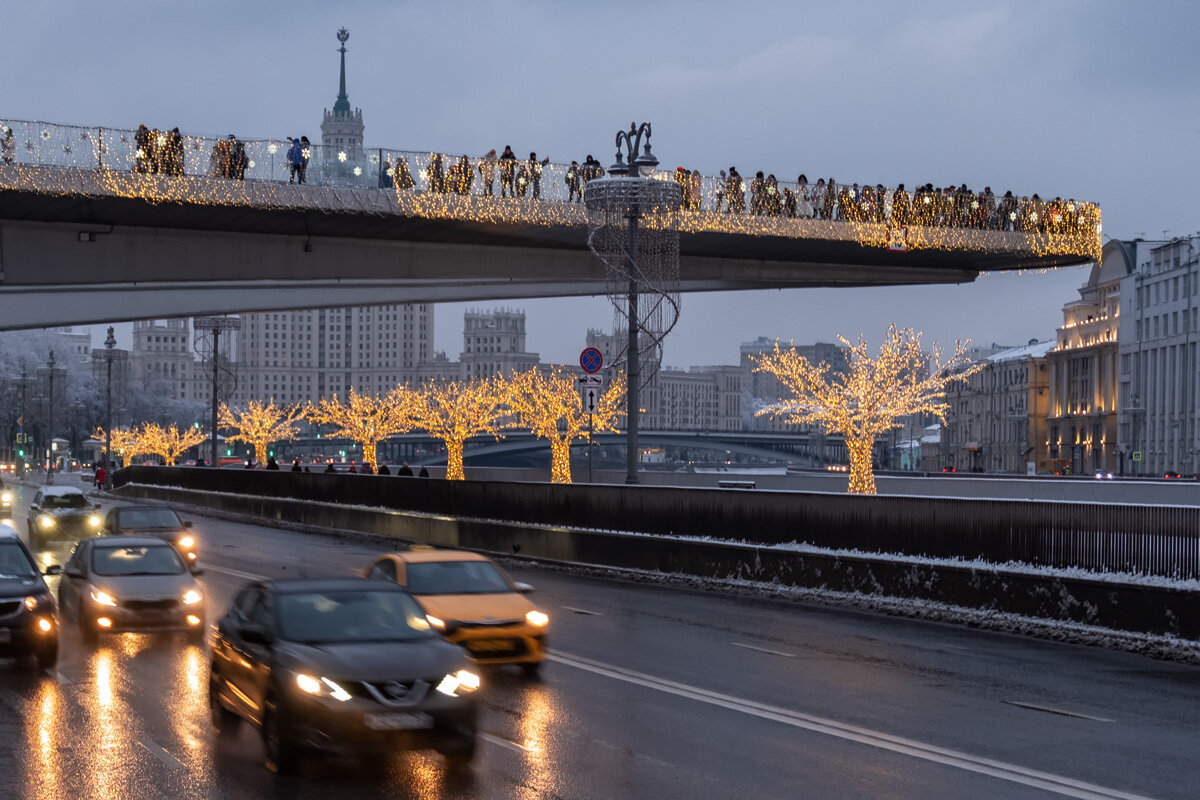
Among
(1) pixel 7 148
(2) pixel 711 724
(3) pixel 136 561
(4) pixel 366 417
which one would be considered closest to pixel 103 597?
(3) pixel 136 561

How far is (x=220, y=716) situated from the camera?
12164 millimetres

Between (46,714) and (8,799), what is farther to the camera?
(46,714)

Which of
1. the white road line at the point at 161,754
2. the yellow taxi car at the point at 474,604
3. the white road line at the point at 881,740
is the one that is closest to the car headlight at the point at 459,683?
the white road line at the point at 161,754

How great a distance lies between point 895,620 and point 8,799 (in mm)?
14835

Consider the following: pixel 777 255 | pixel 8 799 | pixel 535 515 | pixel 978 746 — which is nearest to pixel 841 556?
pixel 535 515

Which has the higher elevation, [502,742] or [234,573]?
[502,742]

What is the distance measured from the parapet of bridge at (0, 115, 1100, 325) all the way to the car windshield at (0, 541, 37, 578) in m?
15.7

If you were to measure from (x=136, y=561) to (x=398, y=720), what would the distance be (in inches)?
397

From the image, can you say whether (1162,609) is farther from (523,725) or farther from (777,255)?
(777,255)

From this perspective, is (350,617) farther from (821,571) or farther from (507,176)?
(507,176)

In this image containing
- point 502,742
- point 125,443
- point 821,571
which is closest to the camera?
point 502,742

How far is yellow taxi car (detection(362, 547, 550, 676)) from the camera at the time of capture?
49.5 ft

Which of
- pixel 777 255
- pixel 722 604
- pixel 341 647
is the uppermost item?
pixel 777 255

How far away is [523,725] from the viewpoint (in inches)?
483
